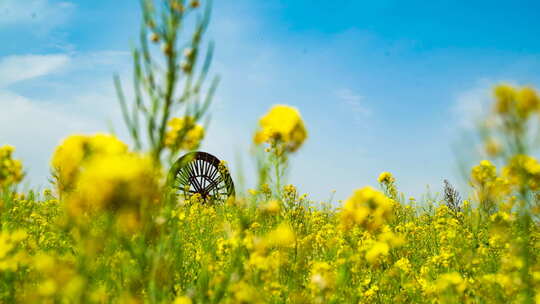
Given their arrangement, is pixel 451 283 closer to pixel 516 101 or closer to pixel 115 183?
pixel 516 101

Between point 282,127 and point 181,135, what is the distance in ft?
2.49

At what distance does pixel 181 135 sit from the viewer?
1.36 metres

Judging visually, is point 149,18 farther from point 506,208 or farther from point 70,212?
point 506,208

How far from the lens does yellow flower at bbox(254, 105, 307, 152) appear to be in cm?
202

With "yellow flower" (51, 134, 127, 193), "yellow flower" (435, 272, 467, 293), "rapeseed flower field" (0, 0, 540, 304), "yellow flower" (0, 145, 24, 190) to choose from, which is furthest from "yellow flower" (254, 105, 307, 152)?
"yellow flower" (0, 145, 24, 190)

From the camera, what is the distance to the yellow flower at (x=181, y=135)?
1.37 m

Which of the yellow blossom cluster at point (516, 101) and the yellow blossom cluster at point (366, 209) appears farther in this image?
the yellow blossom cluster at point (366, 209)

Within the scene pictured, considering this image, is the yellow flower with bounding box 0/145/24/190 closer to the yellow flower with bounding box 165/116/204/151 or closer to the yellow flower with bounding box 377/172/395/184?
the yellow flower with bounding box 165/116/204/151

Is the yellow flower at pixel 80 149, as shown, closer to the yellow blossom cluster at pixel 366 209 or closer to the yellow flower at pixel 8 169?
the yellow flower at pixel 8 169

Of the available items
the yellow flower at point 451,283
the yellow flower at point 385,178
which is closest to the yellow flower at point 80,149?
the yellow flower at point 451,283

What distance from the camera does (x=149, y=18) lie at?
1.38m

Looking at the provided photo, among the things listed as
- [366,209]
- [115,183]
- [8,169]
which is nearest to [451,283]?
[366,209]

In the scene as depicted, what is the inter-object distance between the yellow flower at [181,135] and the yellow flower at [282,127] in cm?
38

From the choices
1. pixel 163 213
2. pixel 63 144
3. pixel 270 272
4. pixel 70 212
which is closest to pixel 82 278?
pixel 70 212
